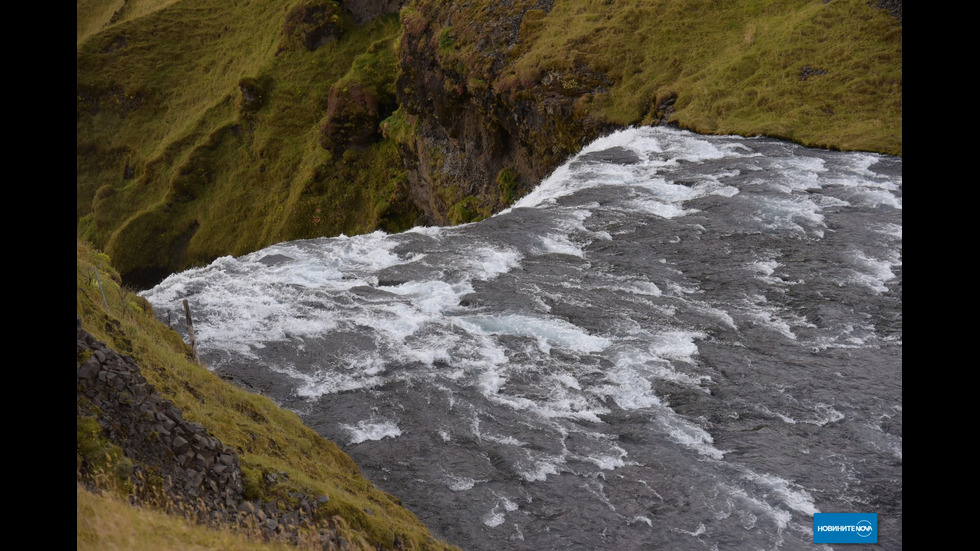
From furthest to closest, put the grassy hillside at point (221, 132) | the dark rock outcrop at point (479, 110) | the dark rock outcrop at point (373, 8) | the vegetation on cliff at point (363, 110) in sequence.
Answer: the dark rock outcrop at point (373, 8)
the grassy hillside at point (221, 132)
the dark rock outcrop at point (479, 110)
the vegetation on cliff at point (363, 110)

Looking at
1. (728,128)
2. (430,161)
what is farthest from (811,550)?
(430,161)

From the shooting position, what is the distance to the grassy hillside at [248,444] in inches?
479

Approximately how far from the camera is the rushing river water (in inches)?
636

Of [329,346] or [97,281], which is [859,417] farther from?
[97,281]

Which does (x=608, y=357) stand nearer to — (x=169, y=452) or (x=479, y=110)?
(x=169, y=452)

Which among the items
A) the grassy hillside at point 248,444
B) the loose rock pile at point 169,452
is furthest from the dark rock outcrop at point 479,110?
the loose rock pile at point 169,452

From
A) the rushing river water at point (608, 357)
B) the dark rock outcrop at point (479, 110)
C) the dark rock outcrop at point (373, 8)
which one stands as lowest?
the rushing river water at point (608, 357)

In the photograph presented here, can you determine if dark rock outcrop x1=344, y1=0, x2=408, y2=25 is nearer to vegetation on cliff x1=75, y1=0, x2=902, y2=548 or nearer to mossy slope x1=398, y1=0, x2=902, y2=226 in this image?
vegetation on cliff x1=75, y1=0, x2=902, y2=548

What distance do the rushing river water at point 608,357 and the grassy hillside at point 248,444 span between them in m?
1.59

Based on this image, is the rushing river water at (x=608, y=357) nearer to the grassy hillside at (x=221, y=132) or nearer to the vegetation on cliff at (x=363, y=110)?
the vegetation on cliff at (x=363, y=110)

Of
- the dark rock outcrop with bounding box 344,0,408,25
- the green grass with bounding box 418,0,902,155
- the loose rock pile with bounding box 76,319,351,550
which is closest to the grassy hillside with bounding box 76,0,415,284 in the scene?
the dark rock outcrop with bounding box 344,0,408,25

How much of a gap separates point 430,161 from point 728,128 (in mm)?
24469

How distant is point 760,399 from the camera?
64.0 feet

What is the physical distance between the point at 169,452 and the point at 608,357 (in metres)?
12.9
